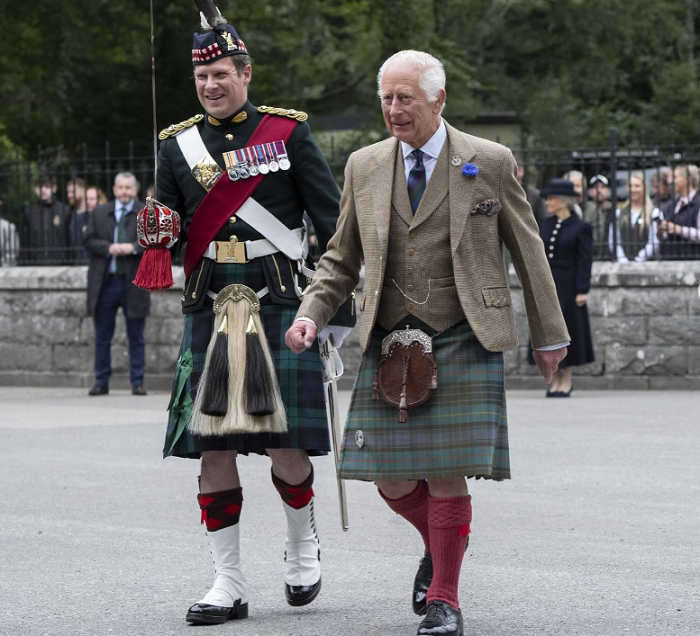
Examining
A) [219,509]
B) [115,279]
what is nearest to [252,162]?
[219,509]

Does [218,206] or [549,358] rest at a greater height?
[218,206]

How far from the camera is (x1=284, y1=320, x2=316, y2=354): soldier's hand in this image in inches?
197

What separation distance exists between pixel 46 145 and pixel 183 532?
21.6 metres

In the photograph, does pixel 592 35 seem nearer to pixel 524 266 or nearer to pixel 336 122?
pixel 336 122

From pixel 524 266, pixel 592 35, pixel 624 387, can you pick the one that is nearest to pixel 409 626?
pixel 524 266

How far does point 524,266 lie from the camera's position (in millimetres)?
5035

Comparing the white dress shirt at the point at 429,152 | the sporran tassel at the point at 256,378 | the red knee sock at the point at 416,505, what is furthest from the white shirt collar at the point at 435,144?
the red knee sock at the point at 416,505

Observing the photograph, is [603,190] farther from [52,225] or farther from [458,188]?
[458,188]

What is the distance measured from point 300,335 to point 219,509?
75cm

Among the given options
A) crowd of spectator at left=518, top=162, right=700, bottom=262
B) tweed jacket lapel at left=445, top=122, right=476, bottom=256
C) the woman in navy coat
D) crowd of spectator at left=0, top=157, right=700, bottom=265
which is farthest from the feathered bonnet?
crowd of spectator at left=518, top=162, right=700, bottom=262

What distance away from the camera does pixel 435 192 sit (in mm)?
5027

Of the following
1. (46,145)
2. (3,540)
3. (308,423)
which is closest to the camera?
(308,423)

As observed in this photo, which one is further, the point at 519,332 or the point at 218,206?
the point at 519,332

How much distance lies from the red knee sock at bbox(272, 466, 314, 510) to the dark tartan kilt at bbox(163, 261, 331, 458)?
0.12m
